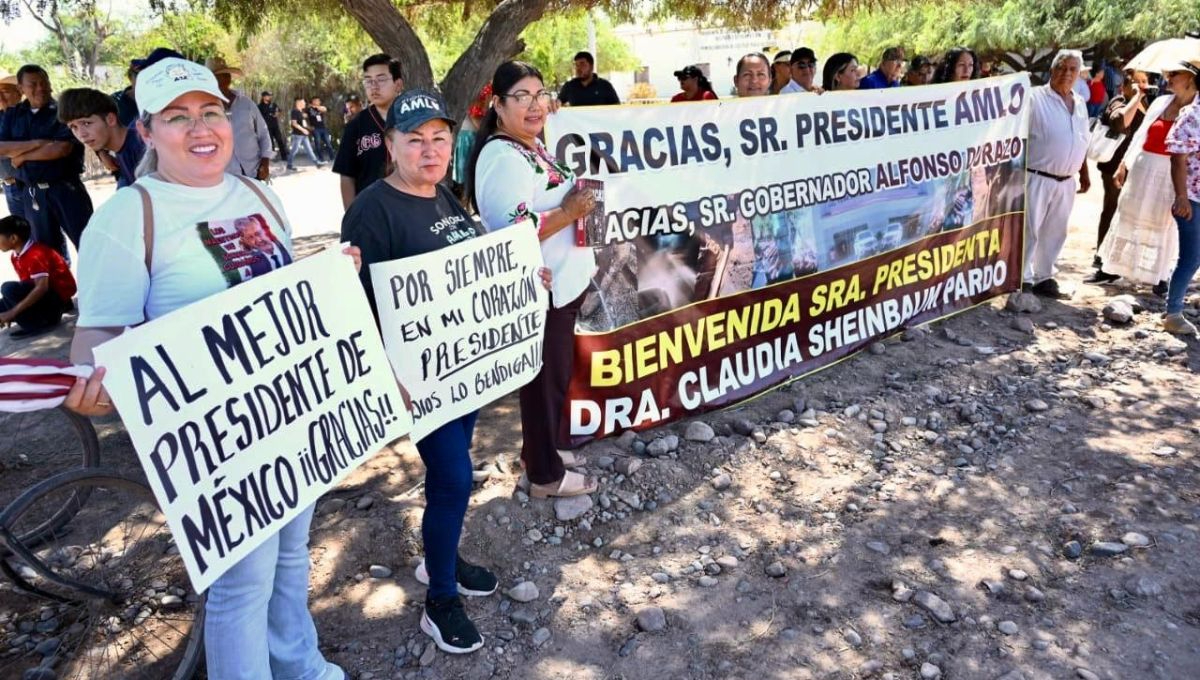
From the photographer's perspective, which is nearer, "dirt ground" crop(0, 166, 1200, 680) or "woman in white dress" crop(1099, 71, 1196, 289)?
"dirt ground" crop(0, 166, 1200, 680)

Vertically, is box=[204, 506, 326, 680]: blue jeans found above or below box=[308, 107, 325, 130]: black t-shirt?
below

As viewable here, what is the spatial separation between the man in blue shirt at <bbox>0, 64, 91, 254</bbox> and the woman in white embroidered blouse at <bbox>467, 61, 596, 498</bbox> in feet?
16.5

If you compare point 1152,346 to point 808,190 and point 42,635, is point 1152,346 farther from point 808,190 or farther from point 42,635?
point 42,635

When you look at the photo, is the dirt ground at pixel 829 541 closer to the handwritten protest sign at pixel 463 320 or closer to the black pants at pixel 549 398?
the black pants at pixel 549 398

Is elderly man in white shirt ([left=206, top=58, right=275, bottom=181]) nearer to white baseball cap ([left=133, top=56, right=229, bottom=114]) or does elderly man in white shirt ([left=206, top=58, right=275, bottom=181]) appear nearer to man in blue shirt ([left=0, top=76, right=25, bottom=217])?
man in blue shirt ([left=0, top=76, right=25, bottom=217])

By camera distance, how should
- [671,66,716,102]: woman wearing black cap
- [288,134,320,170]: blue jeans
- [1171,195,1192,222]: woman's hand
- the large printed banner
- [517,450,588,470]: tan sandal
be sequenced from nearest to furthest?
1. [517,450,588,470]: tan sandal
2. the large printed banner
3. [1171,195,1192,222]: woman's hand
4. [671,66,716,102]: woman wearing black cap
5. [288,134,320,170]: blue jeans

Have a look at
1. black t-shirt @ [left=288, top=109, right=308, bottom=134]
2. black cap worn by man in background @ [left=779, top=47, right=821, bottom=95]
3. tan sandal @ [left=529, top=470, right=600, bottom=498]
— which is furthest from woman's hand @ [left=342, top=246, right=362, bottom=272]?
black t-shirt @ [left=288, top=109, right=308, bottom=134]

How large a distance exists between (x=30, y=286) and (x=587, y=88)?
19.6ft

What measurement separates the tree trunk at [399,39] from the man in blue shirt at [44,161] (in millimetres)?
2596

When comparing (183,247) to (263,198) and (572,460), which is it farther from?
(572,460)

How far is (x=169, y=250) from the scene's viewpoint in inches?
77.6

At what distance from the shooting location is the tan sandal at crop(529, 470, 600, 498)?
3.66 m

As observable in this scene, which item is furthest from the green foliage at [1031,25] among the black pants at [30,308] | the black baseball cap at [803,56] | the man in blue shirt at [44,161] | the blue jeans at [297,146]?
the black pants at [30,308]

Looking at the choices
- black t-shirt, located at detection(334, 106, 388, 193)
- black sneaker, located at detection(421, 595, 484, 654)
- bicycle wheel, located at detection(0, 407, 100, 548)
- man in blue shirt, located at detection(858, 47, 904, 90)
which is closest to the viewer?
black sneaker, located at detection(421, 595, 484, 654)
